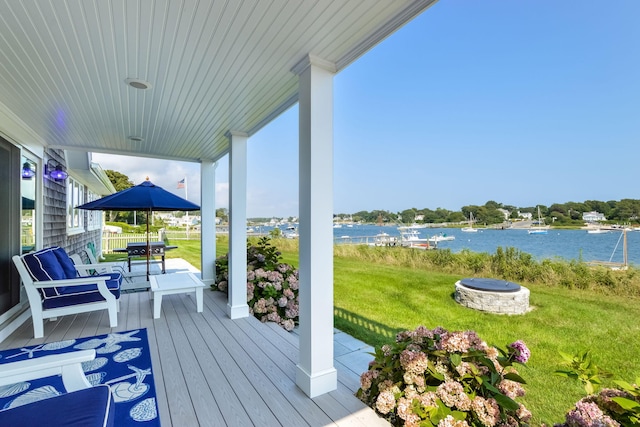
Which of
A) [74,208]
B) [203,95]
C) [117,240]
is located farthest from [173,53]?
[117,240]

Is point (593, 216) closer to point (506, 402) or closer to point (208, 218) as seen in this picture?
point (506, 402)

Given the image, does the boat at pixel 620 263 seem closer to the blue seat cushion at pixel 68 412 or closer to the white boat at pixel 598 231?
the white boat at pixel 598 231

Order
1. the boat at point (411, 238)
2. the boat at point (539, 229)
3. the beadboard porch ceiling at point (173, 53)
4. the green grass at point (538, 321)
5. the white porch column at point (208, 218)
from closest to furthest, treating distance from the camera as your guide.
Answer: the beadboard porch ceiling at point (173, 53) → the green grass at point (538, 321) → the boat at point (539, 229) → the white porch column at point (208, 218) → the boat at point (411, 238)

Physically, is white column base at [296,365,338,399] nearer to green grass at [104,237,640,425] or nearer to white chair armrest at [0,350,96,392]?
white chair armrest at [0,350,96,392]

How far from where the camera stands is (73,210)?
7152 millimetres

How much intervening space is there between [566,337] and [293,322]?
12.8 ft

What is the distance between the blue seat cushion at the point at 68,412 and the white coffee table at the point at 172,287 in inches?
106

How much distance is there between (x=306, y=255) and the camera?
7.34 ft

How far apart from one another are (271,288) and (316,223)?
2429mm

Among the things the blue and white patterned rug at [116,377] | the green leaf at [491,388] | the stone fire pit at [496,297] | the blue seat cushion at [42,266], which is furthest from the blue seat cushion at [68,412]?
the stone fire pit at [496,297]

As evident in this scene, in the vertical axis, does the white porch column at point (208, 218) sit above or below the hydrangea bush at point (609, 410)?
above

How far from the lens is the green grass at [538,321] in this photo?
312 cm

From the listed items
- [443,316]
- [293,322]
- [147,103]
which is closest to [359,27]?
[147,103]

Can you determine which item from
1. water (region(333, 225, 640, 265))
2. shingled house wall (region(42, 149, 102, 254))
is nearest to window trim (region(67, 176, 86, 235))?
shingled house wall (region(42, 149, 102, 254))
